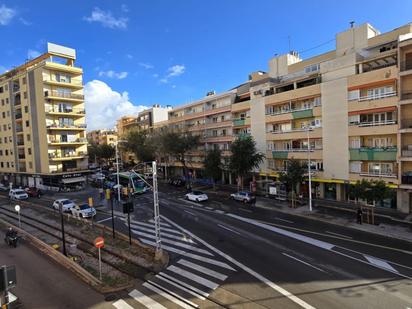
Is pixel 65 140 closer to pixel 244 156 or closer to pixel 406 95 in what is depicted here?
pixel 244 156

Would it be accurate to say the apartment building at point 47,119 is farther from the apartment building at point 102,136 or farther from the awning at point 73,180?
the apartment building at point 102,136

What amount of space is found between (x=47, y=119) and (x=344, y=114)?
49.7 meters

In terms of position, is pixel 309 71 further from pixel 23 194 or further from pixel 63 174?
pixel 23 194

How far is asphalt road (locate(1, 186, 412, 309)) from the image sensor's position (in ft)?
41.8

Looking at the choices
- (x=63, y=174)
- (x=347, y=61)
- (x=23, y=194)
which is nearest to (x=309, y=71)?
(x=347, y=61)

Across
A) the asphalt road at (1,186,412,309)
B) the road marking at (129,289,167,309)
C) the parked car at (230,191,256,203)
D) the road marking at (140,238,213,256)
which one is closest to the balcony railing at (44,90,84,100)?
the asphalt road at (1,186,412,309)

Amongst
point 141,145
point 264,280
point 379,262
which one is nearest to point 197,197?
point 264,280

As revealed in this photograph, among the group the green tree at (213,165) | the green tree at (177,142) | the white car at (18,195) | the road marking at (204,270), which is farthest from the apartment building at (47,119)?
the road marking at (204,270)

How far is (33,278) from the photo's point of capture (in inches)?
630

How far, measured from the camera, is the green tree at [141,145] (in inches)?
2625

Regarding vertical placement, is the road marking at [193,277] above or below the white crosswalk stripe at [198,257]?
above

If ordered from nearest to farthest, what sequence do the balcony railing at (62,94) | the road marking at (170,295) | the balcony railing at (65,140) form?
1. the road marking at (170,295)
2. the balcony railing at (62,94)
3. the balcony railing at (65,140)

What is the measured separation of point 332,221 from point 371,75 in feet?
55.0

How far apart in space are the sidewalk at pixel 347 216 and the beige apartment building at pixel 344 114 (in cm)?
228
